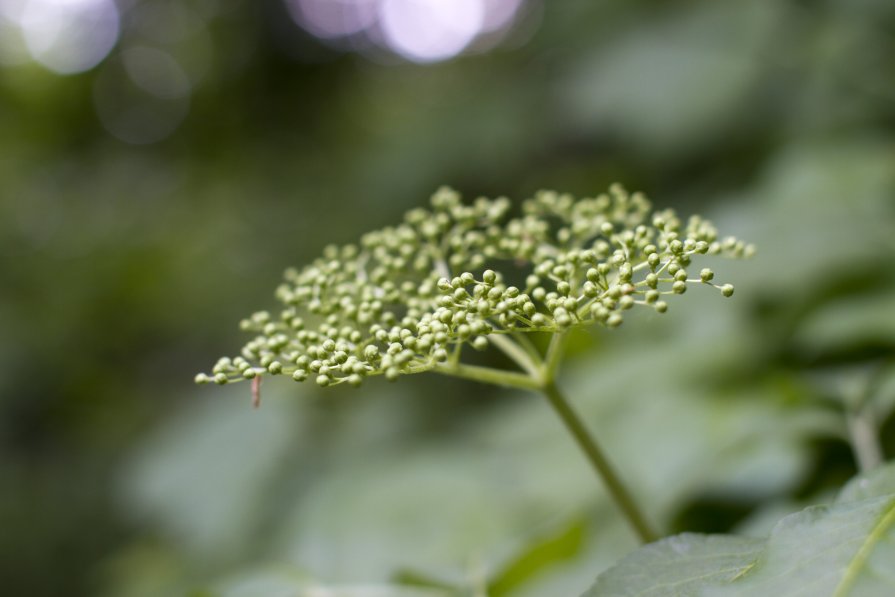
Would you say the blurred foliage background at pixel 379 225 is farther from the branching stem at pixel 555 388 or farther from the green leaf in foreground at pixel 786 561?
the green leaf in foreground at pixel 786 561

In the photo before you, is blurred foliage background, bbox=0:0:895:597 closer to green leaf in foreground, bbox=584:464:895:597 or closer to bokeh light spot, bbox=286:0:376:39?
bokeh light spot, bbox=286:0:376:39

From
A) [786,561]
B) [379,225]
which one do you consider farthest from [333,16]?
[786,561]

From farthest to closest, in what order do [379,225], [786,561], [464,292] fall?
[379,225]
[464,292]
[786,561]

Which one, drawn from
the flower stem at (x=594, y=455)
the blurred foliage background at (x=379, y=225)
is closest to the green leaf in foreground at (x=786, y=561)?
the flower stem at (x=594, y=455)

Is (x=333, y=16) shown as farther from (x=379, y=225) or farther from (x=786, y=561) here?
(x=786, y=561)

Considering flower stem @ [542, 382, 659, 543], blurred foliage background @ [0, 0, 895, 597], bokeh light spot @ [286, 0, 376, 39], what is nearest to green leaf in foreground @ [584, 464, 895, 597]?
flower stem @ [542, 382, 659, 543]

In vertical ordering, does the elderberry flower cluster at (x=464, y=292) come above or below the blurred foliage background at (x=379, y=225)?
below
